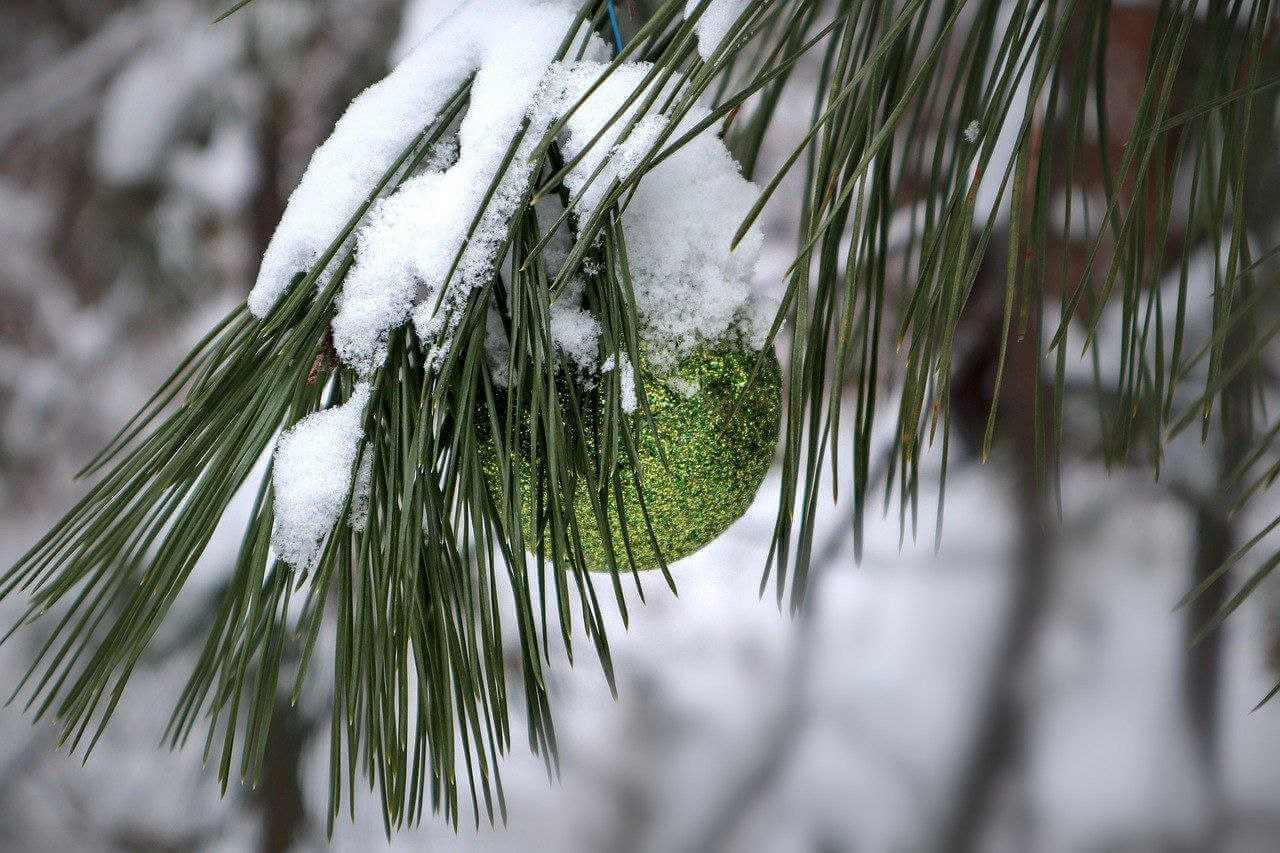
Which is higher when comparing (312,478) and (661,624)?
(661,624)

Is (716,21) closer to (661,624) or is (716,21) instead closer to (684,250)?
(684,250)

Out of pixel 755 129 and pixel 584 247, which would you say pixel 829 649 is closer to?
pixel 755 129

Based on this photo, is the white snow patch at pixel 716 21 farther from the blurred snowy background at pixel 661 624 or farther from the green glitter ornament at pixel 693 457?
the blurred snowy background at pixel 661 624

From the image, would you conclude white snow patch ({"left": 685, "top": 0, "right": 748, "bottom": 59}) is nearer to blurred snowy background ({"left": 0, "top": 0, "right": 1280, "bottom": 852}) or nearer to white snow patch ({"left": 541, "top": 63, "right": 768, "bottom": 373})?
white snow patch ({"left": 541, "top": 63, "right": 768, "bottom": 373})

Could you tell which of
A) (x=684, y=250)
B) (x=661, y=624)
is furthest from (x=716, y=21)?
(x=661, y=624)

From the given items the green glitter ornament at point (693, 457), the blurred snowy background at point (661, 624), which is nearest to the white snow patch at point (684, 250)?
the green glitter ornament at point (693, 457)

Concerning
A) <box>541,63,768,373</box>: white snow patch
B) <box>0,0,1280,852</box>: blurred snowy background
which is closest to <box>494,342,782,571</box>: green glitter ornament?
<box>541,63,768,373</box>: white snow patch

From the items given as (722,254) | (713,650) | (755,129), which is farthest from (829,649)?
(722,254)
